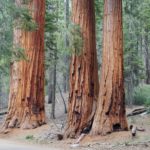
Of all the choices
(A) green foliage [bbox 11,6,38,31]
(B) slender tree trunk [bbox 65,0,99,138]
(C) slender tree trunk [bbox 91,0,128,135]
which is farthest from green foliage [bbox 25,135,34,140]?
(A) green foliage [bbox 11,6,38,31]

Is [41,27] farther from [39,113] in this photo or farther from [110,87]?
[110,87]

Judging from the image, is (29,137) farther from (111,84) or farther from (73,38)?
(73,38)

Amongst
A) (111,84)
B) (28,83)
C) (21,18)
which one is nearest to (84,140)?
(111,84)

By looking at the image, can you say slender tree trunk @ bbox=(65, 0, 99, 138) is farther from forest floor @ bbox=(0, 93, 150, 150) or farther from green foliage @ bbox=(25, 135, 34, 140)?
green foliage @ bbox=(25, 135, 34, 140)

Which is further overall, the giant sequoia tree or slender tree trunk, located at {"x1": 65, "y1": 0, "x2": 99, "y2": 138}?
the giant sequoia tree

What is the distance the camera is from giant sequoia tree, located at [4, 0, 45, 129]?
18438 millimetres

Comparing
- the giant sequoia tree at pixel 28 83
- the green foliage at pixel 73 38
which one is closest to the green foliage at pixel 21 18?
the green foliage at pixel 73 38

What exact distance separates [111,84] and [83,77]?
4.56 feet

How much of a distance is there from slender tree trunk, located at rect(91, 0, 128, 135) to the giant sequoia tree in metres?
3.98

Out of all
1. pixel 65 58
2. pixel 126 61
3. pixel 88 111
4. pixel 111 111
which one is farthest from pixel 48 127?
pixel 65 58

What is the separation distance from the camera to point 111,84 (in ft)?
49.8

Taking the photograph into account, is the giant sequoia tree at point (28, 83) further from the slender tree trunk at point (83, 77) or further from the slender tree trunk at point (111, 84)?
the slender tree trunk at point (111, 84)

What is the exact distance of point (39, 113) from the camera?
61.9 feet

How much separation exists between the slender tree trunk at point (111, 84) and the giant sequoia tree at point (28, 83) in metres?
3.98
